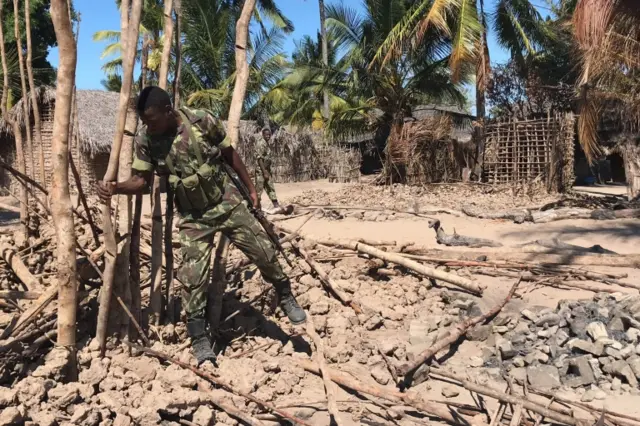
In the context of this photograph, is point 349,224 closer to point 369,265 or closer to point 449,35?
point 369,265

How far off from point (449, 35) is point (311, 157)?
7468mm

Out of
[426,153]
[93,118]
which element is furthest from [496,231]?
[93,118]

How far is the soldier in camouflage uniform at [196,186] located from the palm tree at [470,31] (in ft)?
42.9

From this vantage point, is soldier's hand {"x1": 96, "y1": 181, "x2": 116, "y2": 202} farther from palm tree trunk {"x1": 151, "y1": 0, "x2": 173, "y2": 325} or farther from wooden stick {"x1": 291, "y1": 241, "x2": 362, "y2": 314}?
wooden stick {"x1": 291, "y1": 241, "x2": 362, "y2": 314}

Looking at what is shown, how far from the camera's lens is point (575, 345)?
141 inches

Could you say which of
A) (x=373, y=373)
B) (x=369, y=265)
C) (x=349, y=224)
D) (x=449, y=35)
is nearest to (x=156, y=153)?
(x=373, y=373)

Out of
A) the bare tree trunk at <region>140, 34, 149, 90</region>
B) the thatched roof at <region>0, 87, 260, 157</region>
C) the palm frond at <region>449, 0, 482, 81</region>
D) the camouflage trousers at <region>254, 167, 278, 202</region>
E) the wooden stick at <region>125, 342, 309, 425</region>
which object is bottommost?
the wooden stick at <region>125, 342, 309, 425</region>

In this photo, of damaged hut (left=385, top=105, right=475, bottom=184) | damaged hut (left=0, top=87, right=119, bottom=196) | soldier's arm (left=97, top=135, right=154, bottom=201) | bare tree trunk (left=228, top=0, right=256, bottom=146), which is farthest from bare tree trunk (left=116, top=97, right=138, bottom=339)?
damaged hut (left=385, top=105, right=475, bottom=184)

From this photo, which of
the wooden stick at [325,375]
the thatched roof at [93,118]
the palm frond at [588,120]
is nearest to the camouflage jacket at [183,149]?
the wooden stick at [325,375]

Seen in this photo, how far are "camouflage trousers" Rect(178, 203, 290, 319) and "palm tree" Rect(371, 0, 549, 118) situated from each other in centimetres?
1309

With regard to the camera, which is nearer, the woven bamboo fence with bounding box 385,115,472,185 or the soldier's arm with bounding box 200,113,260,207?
the soldier's arm with bounding box 200,113,260,207

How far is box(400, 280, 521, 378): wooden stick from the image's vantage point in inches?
126

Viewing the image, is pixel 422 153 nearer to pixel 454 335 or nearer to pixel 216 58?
pixel 216 58

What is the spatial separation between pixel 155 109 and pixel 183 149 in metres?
0.27
